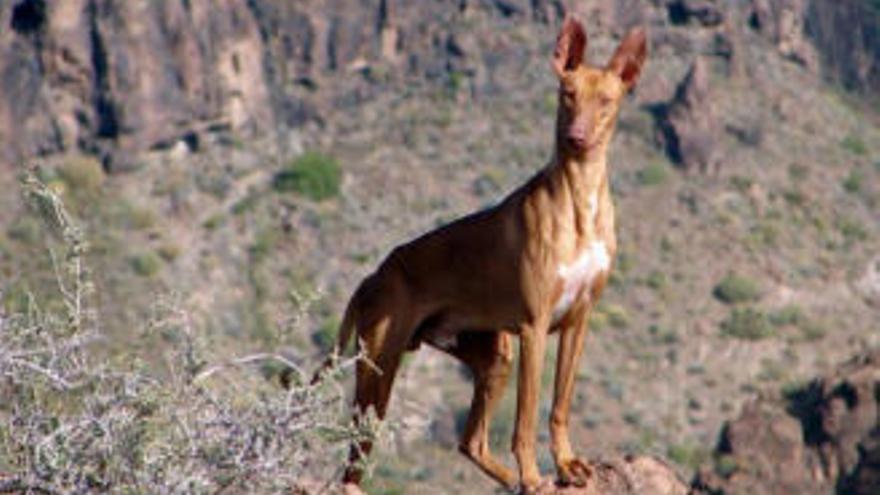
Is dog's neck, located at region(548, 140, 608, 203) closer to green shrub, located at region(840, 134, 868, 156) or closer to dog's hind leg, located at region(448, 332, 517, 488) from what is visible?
dog's hind leg, located at region(448, 332, 517, 488)

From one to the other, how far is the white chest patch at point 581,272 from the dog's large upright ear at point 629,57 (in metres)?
0.88

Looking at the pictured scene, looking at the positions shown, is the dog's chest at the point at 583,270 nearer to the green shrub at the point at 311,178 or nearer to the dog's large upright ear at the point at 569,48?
the dog's large upright ear at the point at 569,48

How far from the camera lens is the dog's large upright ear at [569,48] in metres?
11.6

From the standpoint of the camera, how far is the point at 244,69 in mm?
58156

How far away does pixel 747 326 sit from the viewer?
2074 inches

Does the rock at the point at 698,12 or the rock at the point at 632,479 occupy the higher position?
the rock at the point at 632,479

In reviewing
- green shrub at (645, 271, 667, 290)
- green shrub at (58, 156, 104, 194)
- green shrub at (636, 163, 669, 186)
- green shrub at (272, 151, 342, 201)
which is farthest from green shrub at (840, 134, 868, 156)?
green shrub at (58, 156, 104, 194)

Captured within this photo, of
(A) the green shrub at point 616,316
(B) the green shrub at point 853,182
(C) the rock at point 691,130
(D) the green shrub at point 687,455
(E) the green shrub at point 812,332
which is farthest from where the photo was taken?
(B) the green shrub at point 853,182

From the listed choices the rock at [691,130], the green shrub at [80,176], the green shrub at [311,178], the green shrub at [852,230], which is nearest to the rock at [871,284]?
the green shrub at [852,230]

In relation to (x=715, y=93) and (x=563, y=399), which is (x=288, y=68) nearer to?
(x=715, y=93)

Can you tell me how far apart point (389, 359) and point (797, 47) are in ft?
185

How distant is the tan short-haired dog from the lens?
36.9 ft

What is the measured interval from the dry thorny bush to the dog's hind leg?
A: 3.06m

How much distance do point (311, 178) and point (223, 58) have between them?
160 inches
